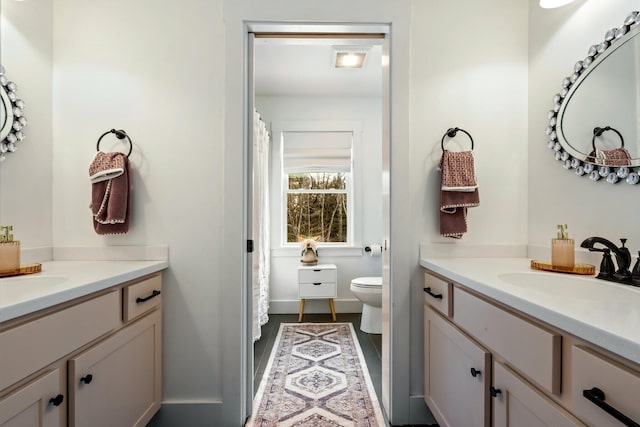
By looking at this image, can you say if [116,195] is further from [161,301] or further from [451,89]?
[451,89]

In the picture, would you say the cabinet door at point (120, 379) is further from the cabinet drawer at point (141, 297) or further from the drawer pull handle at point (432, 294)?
the drawer pull handle at point (432, 294)

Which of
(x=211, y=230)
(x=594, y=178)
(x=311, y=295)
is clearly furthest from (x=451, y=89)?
(x=311, y=295)

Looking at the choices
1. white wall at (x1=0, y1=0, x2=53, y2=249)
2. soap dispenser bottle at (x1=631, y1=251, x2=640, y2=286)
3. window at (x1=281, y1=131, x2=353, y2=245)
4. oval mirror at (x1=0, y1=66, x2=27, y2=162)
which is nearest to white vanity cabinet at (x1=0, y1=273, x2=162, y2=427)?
white wall at (x1=0, y1=0, x2=53, y2=249)

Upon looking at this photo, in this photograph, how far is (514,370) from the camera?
1015 millimetres

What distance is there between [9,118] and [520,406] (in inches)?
85.6

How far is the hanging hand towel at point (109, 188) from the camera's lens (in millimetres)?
1620

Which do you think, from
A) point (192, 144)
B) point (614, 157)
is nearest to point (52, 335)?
point (192, 144)

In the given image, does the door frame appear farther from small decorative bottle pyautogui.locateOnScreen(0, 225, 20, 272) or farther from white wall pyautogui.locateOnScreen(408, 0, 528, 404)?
small decorative bottle pyautogui.locateOnScreen(0, 225, 20, 272)

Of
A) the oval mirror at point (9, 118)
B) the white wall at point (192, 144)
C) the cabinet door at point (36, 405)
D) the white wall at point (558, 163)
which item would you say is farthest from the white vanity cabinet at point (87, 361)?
the white wall at point (558, 163)

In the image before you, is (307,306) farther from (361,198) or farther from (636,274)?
(636,274)

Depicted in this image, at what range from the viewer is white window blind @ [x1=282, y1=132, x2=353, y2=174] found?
3777 mm

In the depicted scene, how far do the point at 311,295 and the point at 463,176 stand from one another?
88.3 inches

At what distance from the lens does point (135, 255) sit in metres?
1.74

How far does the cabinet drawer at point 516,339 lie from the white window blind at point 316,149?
8.79ft
